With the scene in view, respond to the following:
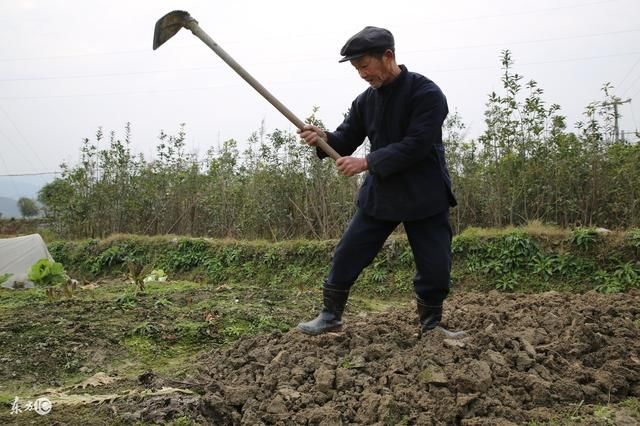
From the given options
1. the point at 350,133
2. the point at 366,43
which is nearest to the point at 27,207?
the point at 350,133

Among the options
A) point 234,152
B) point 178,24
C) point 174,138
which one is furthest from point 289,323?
point 174,138

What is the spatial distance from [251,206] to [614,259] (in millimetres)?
5442

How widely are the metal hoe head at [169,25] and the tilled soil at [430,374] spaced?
69.6 inches

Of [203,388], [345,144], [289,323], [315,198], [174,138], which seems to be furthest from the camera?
[174,138]

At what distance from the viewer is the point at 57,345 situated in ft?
12.0

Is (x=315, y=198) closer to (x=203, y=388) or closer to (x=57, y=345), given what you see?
(x=57, y=345)

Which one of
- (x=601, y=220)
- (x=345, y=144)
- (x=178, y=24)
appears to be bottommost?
(x=601, y=220)

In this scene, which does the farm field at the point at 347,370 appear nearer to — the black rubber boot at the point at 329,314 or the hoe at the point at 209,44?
the black rubber boot at the point at 329,314

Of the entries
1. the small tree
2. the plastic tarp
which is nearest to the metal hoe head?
the plastic tarp

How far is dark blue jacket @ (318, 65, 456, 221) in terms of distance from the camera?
283 centimetres

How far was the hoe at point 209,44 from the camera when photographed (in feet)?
10.0

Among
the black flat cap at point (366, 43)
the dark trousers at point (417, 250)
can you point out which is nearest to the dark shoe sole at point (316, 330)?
the dark trousers at point (417, 250)

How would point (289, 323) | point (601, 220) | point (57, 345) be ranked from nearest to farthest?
point (57, 345), point (289, 323), point (601, 220)

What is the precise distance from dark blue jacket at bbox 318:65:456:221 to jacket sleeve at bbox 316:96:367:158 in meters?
0.16
